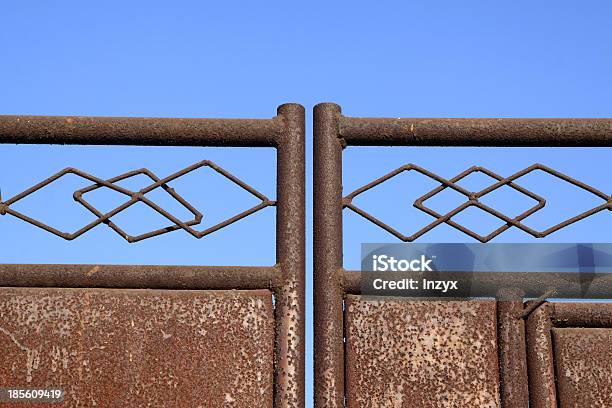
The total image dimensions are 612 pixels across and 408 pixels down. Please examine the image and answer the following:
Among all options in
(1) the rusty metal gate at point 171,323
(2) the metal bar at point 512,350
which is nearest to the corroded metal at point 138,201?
(1) the rusty metal gate at point 171,323

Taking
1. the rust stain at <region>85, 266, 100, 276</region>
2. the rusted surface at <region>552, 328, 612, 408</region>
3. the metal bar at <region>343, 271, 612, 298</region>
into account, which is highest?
the rust stain at <region>85, 266, 100, 276</region>

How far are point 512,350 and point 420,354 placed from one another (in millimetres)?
272

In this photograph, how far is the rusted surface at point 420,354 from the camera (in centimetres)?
210

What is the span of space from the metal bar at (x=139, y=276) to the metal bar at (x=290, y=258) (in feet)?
0.20

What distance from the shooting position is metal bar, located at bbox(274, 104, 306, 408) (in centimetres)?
210

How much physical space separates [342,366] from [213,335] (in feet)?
1.27

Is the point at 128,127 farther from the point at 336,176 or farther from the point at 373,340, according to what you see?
the point at 373,340

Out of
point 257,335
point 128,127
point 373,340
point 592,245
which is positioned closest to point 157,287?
point 257,335

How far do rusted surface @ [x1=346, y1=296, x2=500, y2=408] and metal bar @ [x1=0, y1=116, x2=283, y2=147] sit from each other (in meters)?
0.60

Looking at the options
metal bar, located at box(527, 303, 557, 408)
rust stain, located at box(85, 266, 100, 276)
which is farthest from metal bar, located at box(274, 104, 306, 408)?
metal bar, located at box(527, 303, 557, 408)

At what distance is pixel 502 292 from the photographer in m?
2.19

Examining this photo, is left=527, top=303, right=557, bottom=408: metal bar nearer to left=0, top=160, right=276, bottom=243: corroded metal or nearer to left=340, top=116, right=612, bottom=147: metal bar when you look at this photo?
left=340, top=116, right=612, bottom=147: metal bar

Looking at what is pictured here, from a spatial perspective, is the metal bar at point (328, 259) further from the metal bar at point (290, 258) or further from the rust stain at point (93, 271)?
the rust stain at point (93, 271)

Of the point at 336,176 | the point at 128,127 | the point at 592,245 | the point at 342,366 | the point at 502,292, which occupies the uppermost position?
the point at 128,127
